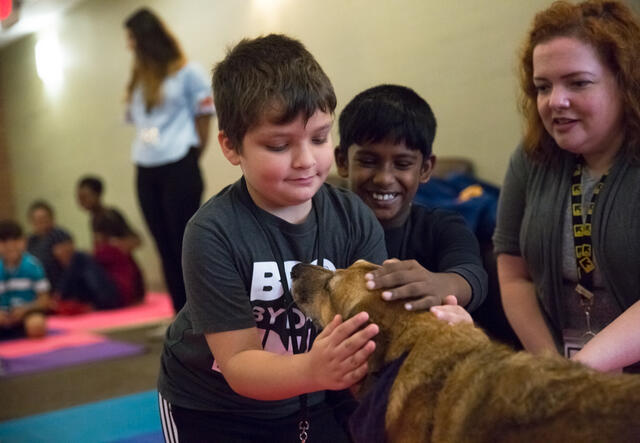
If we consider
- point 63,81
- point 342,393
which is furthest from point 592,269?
point 63,81

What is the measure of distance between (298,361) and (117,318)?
23.1 ft

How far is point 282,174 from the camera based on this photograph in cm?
183

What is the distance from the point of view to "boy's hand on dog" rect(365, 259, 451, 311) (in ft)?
5.65

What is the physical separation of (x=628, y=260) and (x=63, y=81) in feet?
38.0

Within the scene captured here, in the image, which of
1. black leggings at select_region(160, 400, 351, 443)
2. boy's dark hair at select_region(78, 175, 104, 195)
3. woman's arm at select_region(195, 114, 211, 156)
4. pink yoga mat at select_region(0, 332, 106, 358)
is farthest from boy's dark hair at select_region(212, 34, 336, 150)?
boy's dark hair at select_region(78, 175, 104, 195)

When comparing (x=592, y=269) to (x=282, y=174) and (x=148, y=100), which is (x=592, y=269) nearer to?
(x=282, y=174)

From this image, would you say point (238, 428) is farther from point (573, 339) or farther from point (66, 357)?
point (66, 357)

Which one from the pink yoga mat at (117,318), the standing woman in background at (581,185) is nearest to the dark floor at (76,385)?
the pink yoga mat at (117,318)

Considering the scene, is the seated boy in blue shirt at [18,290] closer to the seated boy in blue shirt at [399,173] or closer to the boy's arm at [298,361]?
the seated boy in blue shirt at [399,173]

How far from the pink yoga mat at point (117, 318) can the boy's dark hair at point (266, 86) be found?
19.5ft

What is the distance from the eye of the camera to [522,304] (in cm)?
264

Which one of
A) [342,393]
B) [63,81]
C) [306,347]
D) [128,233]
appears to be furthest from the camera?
[63,81]

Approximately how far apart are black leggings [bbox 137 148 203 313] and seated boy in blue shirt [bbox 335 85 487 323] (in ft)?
7.11

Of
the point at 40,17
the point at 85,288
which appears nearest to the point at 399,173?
the point at 85,288
